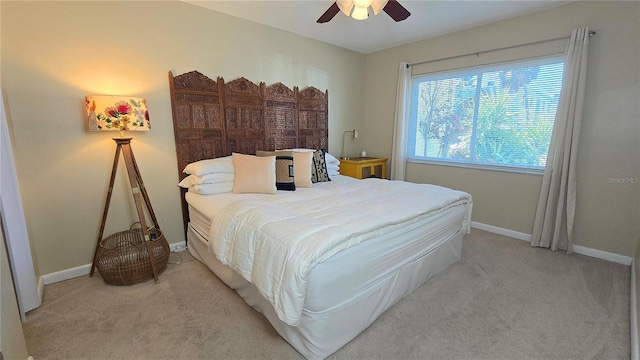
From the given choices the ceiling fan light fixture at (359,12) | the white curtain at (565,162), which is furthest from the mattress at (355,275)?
the ceiling fan light fixture at (359,12)

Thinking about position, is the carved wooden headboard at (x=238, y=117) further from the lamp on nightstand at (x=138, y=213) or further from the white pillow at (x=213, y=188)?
the lamp on nightstand at (x=138, y=213)

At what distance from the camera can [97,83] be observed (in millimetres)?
2379

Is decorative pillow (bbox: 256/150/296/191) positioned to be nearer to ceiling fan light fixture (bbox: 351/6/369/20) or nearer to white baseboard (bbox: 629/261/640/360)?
ceiling fan light fixture (bbox: 351/6/369/20)

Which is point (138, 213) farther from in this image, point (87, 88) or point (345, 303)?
point (345, 303)

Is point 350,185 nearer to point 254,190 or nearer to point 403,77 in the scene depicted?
point 254,190

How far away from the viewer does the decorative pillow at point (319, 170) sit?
325cm

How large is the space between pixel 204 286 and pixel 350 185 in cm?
167

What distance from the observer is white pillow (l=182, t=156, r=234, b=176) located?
2676 mm

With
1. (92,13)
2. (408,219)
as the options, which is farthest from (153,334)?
(92,13)

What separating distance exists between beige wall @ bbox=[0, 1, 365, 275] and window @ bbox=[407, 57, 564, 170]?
2614mm

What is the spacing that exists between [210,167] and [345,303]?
182 centimetres

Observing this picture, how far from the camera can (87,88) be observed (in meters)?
2.34

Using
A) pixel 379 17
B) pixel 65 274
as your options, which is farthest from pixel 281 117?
pixel 65 274

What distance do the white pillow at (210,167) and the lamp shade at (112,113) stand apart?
603 millimetres
